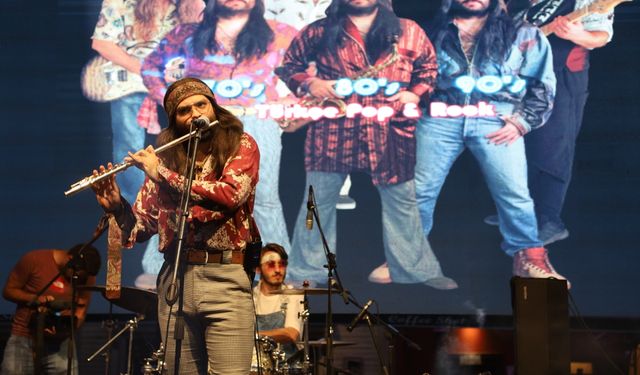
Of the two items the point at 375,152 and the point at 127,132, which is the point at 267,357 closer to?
the point at 375,152

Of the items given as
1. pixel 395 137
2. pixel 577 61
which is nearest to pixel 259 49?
pixel 395 137

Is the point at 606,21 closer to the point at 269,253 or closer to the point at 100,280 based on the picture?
the point at 269,253

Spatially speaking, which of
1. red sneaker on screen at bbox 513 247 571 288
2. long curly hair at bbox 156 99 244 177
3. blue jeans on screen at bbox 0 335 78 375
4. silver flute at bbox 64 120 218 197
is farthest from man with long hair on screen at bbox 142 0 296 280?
silver flute at bbox 64 120 218 197

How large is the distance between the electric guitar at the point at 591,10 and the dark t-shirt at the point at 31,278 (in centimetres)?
401

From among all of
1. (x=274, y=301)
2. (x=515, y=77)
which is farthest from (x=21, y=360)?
(x=515, y=77)

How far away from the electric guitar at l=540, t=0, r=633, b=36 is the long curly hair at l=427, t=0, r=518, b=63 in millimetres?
243

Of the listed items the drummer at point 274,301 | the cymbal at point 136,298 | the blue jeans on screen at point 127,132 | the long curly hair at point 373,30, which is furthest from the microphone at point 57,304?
the long curly hair at point 373,30

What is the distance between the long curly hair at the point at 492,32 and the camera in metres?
6.79

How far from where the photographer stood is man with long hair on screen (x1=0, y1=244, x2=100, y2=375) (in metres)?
5.20

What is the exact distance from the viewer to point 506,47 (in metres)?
6.79

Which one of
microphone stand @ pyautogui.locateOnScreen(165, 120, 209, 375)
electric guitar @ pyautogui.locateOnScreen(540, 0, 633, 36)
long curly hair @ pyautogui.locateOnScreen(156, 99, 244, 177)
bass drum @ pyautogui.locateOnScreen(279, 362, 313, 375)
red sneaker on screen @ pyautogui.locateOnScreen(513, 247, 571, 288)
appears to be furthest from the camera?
electric guitar @ pyautogui.locateOnScreen(540, 0, 633, 36)

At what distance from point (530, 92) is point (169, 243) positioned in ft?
15.1

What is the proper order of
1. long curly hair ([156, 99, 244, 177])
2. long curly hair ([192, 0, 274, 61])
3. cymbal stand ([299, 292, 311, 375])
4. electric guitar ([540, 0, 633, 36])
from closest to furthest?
long curly hair ([156, 99, 244, 177])
cymbal stand ([299, 292, 311, 375])
electric guitar ([540, 0, 633, 36])
long curly hair ([192, 0, 274, 61])

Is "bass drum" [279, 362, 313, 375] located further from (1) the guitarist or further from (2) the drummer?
(1) the guitarist
